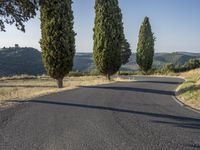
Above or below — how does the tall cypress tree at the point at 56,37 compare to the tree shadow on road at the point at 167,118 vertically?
above

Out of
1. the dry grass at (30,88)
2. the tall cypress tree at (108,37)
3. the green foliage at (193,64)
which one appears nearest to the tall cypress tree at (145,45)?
the green foliage at (193,64)

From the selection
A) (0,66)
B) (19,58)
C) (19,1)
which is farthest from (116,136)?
(19,58)

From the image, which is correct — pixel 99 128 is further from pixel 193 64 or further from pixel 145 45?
pixel 193 64

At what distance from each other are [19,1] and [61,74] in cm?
892

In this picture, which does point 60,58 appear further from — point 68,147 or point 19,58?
point 19,58

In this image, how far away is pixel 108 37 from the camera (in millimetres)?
46438

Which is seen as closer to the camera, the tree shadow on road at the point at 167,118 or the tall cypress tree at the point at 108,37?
the tree shadow on road at the point at 167,118

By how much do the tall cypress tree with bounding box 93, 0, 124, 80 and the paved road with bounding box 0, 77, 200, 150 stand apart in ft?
94.2

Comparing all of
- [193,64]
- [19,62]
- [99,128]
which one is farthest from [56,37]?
[19,62]

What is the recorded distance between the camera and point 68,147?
29.9 feet

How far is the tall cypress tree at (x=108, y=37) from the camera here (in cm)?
4594

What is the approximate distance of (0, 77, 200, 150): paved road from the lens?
9.34 meters

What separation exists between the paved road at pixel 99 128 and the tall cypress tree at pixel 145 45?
58.1 meters

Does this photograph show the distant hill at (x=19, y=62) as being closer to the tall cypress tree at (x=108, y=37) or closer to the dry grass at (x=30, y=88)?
the dry grass at (x=30, y=88)
